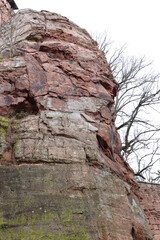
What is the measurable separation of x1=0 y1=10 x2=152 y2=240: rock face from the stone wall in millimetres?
1498

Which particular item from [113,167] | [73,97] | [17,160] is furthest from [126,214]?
[73,97]

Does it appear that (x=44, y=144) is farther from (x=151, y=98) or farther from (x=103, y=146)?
(x=151, y=98)

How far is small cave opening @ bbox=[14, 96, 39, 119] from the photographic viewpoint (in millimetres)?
7586

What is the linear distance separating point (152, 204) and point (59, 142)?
14.0ft

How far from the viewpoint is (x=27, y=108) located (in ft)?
25.2

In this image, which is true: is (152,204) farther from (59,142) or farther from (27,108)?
(27,108)

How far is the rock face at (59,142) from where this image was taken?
19.0 ft

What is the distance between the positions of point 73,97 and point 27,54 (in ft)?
4.91

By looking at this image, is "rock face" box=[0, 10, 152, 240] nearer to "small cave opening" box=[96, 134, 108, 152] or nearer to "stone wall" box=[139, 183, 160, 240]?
"small cave opening" box=[96, 134, 108, 152]

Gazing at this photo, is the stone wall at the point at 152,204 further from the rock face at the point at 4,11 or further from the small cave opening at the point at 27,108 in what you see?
the rock face at the point at 4,11

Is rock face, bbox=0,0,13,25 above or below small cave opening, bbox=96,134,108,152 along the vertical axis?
above

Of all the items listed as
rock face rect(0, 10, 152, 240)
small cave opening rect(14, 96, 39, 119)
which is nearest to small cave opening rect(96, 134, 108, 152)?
rock face rect(0, 10, 152, 240)

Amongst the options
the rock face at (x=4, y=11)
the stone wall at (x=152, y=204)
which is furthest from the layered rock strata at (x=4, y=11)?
the stone wall at (x=152, y=204)

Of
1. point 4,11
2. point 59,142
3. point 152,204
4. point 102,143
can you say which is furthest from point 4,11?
point 152,204
